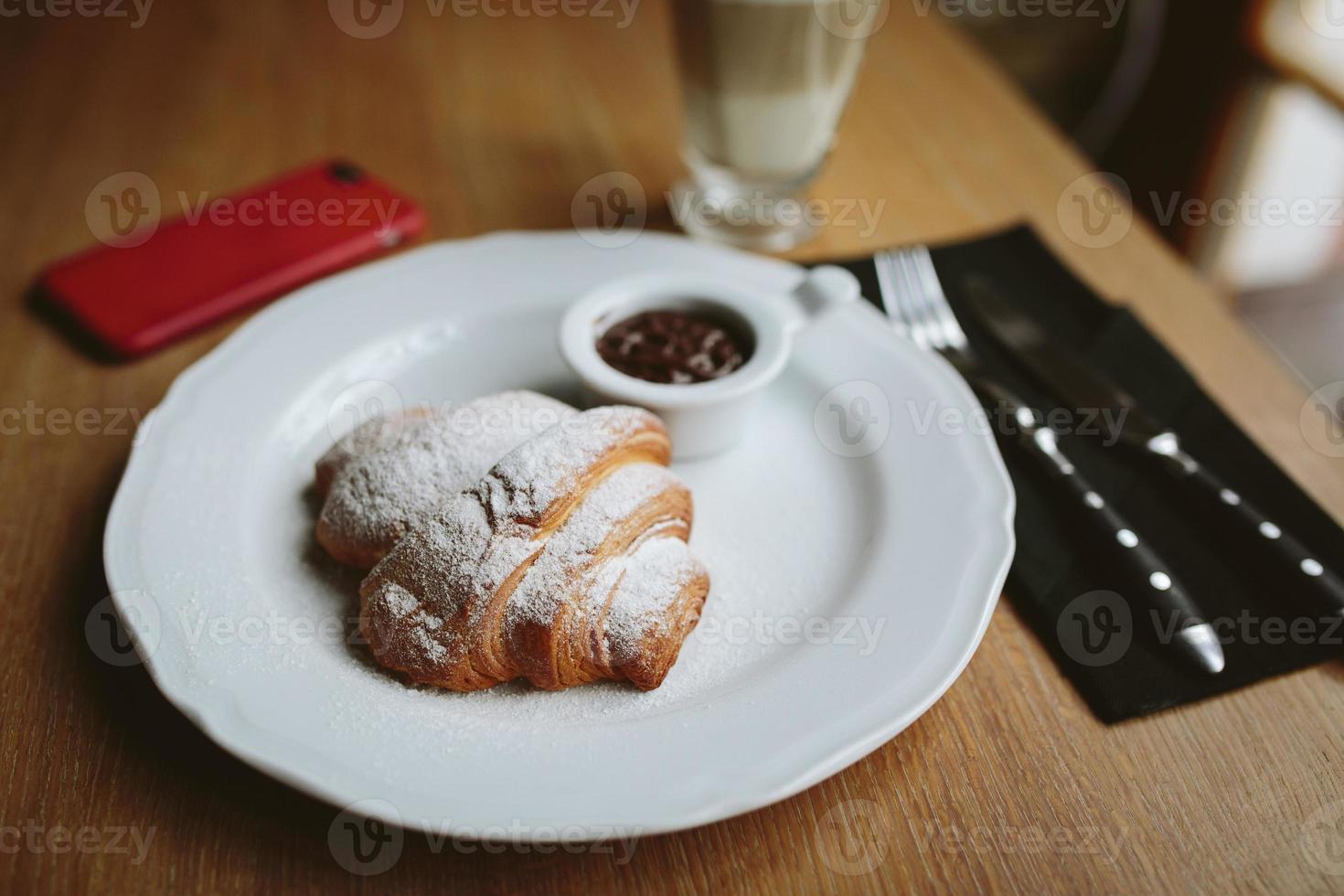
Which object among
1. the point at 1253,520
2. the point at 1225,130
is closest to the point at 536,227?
the point at 1253,520

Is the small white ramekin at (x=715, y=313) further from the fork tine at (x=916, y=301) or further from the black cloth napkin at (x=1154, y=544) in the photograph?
the black cloth napkin at (x=1154, y=544)

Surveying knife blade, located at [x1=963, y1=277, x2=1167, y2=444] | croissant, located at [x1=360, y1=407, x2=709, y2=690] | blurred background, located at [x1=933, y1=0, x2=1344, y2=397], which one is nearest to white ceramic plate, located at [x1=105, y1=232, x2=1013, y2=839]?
croissant, located at [x1=360, y1=407, x2=709, y2=690]

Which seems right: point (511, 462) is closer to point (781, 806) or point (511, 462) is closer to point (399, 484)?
point (399, 484)

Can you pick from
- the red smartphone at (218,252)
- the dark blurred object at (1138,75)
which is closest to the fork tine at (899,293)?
the red smartphone at (218,252)

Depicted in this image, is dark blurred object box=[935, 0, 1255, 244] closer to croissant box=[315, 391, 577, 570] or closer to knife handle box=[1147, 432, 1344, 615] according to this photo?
knife handle box=[1147, 432, 1344, 615]

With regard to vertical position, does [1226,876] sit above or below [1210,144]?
above

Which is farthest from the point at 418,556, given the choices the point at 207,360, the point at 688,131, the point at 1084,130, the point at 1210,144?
the point at 1084,130

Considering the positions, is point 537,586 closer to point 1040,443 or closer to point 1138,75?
point 1040,443
